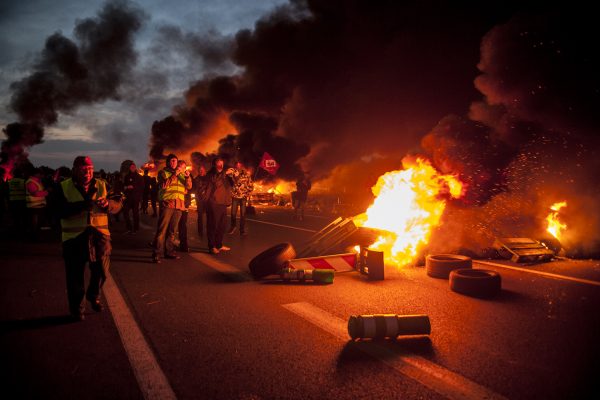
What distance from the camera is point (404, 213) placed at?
7.64 metres

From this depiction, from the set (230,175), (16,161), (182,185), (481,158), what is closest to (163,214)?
(182,185)

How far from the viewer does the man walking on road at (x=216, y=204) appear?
860 centimetres

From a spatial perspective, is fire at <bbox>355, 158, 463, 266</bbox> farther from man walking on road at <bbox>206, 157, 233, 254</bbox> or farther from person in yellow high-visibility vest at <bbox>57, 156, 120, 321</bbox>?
person in yellow high-visibility vest at <bbox>57, 156, 120, 321</bbox>

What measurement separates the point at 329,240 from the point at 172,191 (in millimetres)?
3178

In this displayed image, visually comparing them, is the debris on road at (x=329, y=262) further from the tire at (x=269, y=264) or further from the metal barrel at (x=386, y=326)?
the metal barrel at (x=386, y=326)

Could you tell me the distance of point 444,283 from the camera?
19.3 feet

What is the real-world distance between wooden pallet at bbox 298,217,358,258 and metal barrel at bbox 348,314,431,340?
127 inches

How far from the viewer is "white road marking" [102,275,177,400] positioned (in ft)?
9.07

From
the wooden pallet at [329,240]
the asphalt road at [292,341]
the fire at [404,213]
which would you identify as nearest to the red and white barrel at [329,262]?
the wooden pallet at [329,240]

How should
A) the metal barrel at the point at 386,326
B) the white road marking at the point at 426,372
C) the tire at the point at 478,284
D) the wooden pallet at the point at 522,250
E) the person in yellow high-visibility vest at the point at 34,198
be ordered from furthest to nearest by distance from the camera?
1. the person in yellow high-visibility vest at the point at 34,198
2. the wooden pallet at the point at 522,250
3. the tire at the point at 478,284
4. the metal barrel at the point at 386,326
5. the white road marking at the point at 426,372

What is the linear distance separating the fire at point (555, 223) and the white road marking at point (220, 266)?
6916 millimetres

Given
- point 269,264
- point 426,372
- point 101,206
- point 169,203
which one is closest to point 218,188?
point 169,203

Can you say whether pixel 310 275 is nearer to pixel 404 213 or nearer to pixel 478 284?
pixel 478 284

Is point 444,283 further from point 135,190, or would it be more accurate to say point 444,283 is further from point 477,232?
point 135,190
